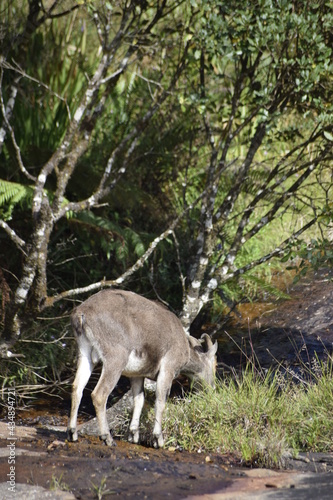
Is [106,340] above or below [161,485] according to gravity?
above

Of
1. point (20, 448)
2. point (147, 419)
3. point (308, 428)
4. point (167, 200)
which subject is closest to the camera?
point (20, 448)

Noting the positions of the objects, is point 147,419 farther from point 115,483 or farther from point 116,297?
point 115,483

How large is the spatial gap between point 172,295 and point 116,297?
3.04m

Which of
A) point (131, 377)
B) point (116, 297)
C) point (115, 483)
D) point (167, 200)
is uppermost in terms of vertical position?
point (167, 200)

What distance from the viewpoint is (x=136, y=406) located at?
23.3 feet

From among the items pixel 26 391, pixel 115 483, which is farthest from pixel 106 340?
pixel 26 391

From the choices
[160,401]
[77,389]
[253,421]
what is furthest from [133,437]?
[253,421]

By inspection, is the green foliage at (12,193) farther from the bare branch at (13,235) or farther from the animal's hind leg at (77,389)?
the animal's hind leg at (77,389)

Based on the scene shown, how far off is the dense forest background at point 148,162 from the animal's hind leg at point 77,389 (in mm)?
737

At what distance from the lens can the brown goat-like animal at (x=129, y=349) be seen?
651 cm

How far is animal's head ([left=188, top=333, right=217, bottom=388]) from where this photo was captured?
303 inches

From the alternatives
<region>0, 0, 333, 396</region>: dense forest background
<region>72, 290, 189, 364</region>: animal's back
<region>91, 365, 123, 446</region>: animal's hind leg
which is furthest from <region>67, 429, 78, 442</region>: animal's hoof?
<region>0, 0, 333, 396</region>: dense forest background

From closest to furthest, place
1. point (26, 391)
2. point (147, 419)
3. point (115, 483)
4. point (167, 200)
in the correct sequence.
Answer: point (115, 483) → point (147, 419) → point (26, 391) → point (167, 200)

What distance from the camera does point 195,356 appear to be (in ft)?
25.3
